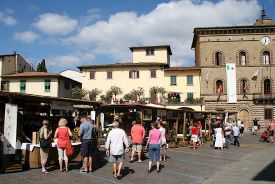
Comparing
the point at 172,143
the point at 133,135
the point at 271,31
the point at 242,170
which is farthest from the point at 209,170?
the point at 271,31

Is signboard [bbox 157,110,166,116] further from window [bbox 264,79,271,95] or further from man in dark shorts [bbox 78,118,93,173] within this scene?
window [bbox 264,79,271,95]

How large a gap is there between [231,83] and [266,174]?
1377 inches

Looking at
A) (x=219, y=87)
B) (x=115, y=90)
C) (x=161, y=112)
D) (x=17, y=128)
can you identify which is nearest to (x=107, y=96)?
(x=115, y=90)

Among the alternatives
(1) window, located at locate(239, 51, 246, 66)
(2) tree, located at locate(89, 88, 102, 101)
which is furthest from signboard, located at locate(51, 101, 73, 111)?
(1) window, located at locate(239, 51, 246, 66)

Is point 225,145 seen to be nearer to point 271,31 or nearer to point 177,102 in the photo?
point 177,102

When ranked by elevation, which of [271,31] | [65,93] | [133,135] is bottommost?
[133,135]

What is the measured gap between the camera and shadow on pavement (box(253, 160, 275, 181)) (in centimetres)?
1096

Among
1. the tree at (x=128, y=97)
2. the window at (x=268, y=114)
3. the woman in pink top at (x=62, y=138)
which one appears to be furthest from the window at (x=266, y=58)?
the woman in pink top at (x=62, y=138)

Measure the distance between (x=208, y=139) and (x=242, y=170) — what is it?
14.6m

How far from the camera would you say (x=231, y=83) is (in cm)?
4578

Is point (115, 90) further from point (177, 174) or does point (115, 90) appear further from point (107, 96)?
point (177, 174)

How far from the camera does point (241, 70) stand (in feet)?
155

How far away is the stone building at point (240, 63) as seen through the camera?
46250 mm

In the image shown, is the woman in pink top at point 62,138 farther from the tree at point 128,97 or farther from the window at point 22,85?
the window at point 22,85
